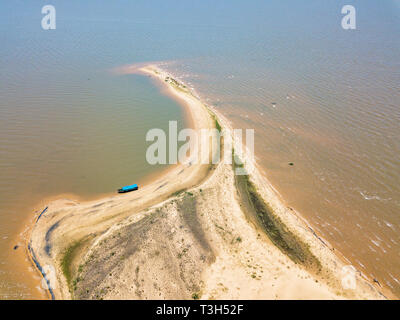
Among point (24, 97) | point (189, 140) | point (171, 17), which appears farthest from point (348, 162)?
point (171, 17)

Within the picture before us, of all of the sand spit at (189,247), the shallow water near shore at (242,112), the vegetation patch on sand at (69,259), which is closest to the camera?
the sand spit at (189,247)

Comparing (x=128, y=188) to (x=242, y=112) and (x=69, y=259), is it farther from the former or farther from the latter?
(x=242, y=112)

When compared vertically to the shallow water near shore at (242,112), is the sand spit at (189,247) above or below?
below

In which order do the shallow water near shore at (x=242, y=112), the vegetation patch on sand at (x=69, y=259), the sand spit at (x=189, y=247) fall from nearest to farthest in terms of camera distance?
1. the sand spit at (x=189, y=247)
2. the vegetation patch on sand at (x=69, y=259)
3. the shallow water near shore at (x=242, y=112)

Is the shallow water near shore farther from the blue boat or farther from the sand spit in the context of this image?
the sand spit

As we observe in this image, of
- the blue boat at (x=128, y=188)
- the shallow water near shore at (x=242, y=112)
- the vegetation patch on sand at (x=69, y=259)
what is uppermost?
the shallow water near shore at (x=242, y=112)

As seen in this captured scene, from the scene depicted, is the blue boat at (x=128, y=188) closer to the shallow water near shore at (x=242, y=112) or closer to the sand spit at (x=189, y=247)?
the sand spit at (x=189, y=247)

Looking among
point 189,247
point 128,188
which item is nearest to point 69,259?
point 128,188

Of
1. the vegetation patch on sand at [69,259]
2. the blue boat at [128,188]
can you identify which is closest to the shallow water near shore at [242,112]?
the blue boat at [128,188]
